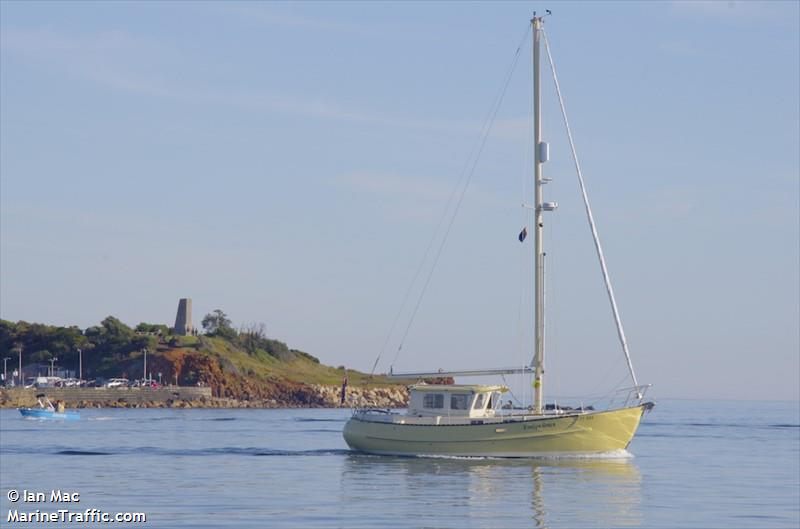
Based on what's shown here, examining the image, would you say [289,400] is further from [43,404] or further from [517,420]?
[517,420]

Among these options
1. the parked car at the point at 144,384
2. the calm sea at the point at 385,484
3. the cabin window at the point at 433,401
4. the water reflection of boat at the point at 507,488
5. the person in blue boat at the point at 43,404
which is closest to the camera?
the calm sea at the point at 385,484

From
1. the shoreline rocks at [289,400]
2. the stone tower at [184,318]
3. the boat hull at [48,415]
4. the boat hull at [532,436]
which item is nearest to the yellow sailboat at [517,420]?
the boat hull at [532,436]

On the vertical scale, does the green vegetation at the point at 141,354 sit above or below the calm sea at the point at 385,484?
above

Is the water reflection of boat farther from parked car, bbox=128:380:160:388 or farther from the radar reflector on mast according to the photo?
parked car, bbox=128:380:160:388

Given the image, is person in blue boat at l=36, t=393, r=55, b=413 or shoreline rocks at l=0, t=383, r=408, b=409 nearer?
person in blue boat at l=36, t=393, r=55, b=413

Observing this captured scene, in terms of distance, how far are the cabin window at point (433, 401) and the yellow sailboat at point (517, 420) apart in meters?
0.05

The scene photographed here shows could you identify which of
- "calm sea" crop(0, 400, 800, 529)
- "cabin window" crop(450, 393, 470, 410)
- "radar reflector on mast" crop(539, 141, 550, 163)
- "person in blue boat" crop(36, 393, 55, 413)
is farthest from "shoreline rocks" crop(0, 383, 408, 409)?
"radar reflector on mast" crop(539, 141, 550, 163)

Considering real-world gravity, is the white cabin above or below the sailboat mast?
below

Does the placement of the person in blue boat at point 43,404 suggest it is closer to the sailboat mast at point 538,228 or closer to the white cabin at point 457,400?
the white cabin at point 457,400

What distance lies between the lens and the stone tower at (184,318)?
185m

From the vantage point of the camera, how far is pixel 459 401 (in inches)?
2217

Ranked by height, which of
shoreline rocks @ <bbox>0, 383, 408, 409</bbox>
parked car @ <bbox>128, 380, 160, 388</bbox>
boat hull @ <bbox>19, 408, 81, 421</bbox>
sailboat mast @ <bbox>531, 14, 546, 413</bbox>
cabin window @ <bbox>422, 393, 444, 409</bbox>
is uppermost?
sailboat mast @ <bbox>531, 14, 546, 413</bbox>

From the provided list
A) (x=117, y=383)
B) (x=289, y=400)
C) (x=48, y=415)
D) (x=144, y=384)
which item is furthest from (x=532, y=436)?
(x=289, y=400)

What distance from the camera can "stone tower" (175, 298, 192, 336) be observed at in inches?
7283
